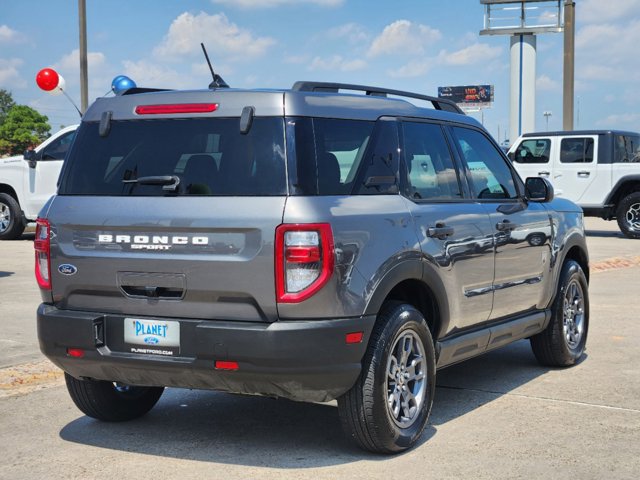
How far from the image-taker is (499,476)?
4.62 meters

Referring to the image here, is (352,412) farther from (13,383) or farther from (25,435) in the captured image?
(13,383)

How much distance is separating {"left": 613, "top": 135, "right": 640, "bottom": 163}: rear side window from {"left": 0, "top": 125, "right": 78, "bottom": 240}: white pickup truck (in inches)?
426

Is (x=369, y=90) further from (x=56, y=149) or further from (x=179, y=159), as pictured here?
(x=56, y=149)

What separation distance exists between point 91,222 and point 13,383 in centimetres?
224

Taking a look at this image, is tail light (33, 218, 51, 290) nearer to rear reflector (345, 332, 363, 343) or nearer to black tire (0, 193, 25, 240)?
rear reflector (345, 332, 363, 343)

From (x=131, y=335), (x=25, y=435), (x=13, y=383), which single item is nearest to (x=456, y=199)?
(x=131, y=335)

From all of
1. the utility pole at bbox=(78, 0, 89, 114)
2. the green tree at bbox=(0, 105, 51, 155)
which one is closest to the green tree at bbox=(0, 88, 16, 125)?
the green tree at bbox=(0, 105, 51, 155)

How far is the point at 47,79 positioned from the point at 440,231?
48.7 ft

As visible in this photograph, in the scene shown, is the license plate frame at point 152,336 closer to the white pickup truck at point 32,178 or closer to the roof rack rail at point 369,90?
the roof rack rail at point 369,90

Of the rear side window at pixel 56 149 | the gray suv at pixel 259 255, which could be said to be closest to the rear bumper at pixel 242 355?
the gray suv at pixel 259 255

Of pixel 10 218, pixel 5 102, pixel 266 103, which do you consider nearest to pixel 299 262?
pixel 266 103

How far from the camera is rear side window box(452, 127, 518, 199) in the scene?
618cm

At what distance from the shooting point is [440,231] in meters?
5.46

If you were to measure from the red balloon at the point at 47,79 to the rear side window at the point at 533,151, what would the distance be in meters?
9.54
